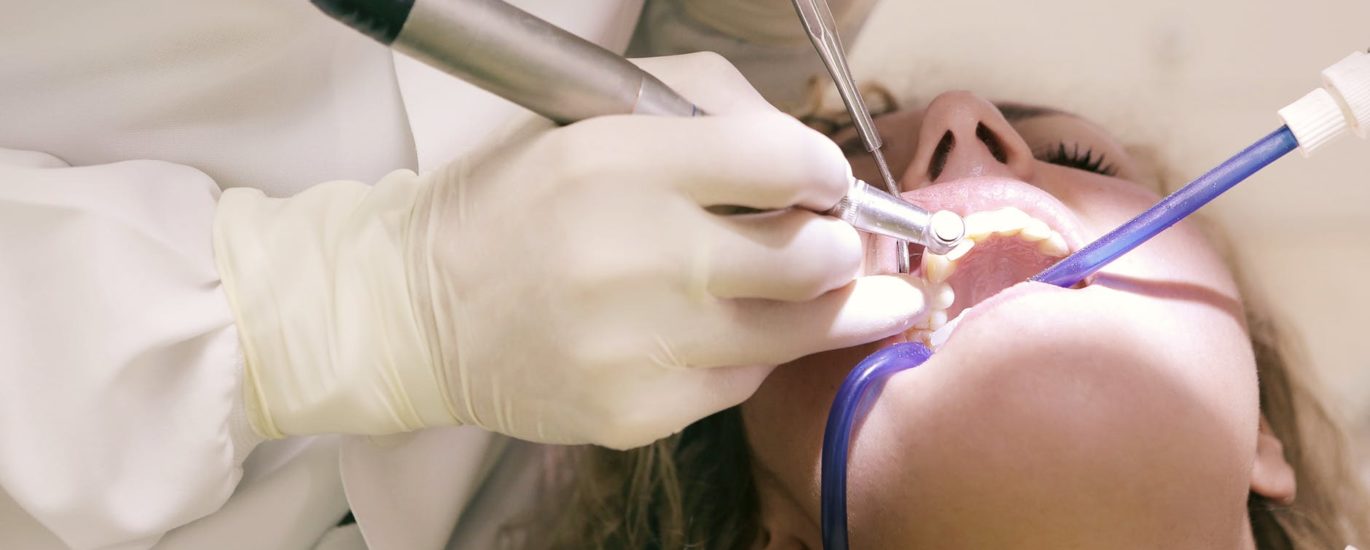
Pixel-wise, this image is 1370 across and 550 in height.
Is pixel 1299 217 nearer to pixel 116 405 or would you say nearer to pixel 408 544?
pixel 408 544

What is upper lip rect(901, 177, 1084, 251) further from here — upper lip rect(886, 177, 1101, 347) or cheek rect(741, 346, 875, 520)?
cheek rect(741, 346, 875, 520)

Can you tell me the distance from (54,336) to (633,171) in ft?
1.93

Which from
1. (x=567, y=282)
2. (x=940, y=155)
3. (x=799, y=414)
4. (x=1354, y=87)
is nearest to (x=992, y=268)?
(x=940, y=155)

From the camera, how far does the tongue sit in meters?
1.04

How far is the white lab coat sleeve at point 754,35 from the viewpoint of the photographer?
139 cm

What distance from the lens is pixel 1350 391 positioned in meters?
1.33

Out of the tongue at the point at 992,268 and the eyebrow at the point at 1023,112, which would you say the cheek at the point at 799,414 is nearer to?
the tongue at the point at 992,268

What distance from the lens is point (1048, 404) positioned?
92 cm

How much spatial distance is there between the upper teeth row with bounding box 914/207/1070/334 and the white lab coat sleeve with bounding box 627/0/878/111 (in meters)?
0.53

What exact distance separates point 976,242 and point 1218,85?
2.60 ft

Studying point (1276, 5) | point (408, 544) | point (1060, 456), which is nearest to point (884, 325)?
point (1060, 456)

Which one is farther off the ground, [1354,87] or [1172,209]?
[1354,87]

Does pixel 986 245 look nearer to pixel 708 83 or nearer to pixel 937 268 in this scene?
pixel 937 268

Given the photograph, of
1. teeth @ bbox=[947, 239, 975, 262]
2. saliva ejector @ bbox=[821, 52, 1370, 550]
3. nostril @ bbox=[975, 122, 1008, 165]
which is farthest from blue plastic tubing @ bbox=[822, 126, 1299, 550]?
nostril @ bbox=[975, 122, 1008, 165]
